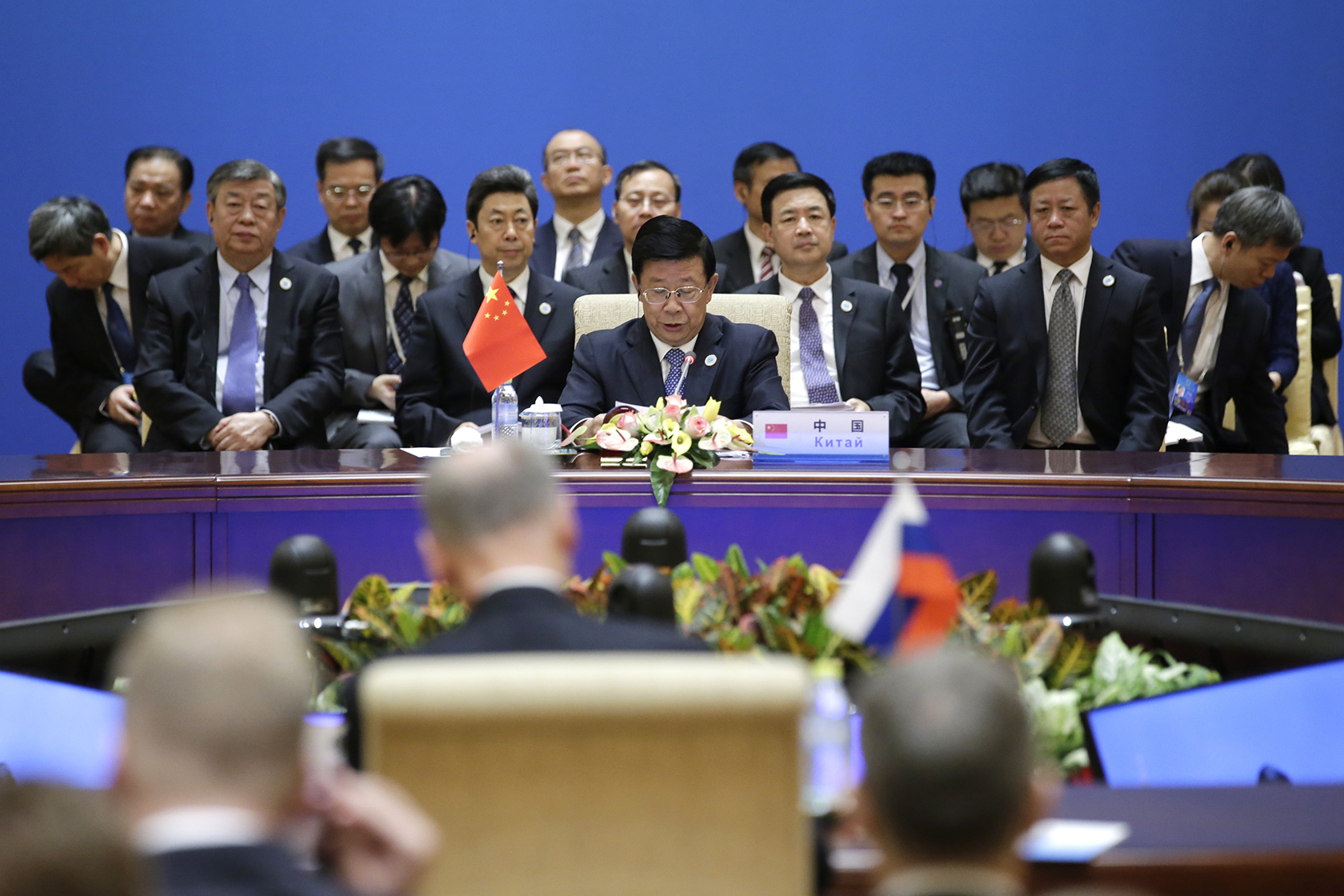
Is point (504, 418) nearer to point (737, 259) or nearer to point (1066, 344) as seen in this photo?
point (1066, 344)

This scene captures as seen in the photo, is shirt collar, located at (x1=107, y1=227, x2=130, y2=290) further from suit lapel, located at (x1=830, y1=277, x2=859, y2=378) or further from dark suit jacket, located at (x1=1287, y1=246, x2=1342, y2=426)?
dark suit jacket, located at (x1=1287, y1=246, x2=1342, y2=426)

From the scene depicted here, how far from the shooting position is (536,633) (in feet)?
4.53

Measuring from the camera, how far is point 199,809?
928mm

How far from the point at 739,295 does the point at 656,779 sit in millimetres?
3390

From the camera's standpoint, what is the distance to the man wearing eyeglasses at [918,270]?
16.2 feet

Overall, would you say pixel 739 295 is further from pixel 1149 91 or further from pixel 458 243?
pixel 1149 91

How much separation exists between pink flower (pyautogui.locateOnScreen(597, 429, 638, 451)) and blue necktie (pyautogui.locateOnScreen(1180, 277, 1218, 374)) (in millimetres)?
2112

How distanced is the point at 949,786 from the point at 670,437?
7.18 feet

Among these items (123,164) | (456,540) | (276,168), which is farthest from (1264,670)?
(123,164)

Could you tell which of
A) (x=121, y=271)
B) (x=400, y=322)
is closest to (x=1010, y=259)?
(x=400, y=322)

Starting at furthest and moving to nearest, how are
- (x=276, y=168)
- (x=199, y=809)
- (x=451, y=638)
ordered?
(x=276, y=168) < (x=451, y=638) < (x=199, y=809)

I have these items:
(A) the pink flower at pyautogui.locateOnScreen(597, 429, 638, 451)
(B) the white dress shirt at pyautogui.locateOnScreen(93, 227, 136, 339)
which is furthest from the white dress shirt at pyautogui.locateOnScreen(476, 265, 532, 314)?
(A) the pink flower at pyautogui.locateOnScreen(597, 429, 638, 451)

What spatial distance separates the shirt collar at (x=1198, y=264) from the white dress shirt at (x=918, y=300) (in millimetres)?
911

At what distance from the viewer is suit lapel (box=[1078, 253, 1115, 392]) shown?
13.5ft
